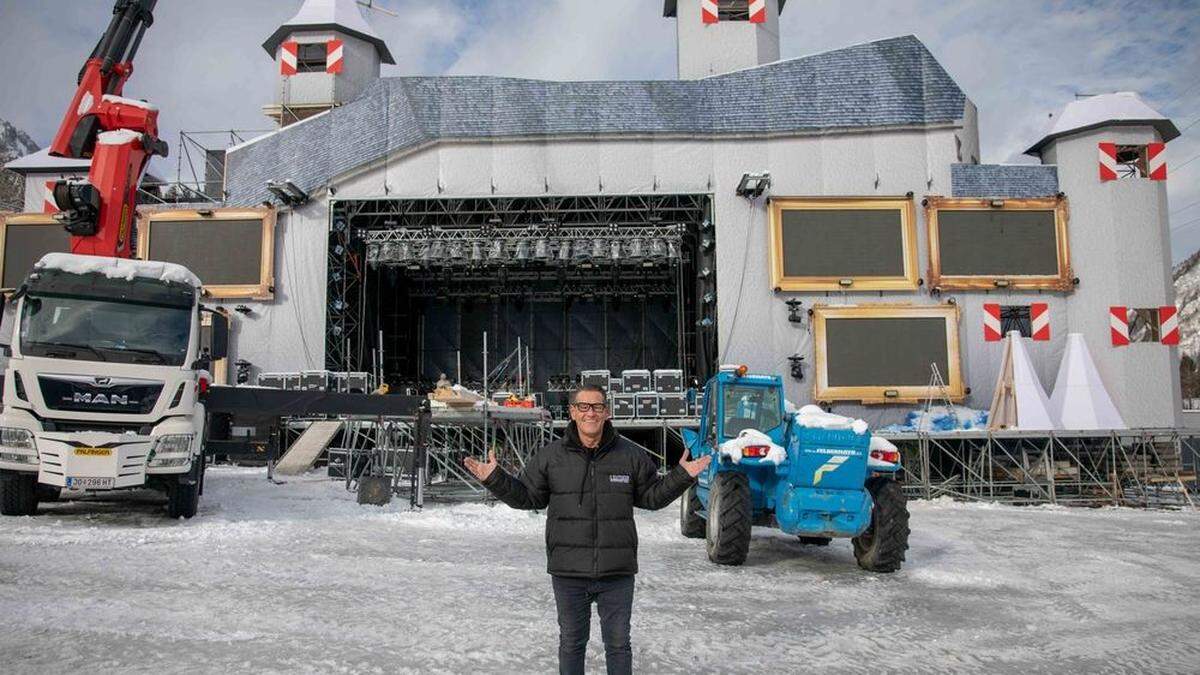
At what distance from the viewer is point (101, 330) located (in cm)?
946

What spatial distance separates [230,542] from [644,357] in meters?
20.5

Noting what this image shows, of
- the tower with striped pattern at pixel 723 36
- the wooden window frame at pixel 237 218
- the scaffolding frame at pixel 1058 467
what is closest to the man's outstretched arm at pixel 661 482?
the scaffolding frame at pixel 1058 467

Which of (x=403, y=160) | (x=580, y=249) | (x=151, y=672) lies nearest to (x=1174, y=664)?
(x=151, y=672)

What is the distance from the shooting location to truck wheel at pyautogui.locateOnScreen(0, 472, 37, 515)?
9.62 meters

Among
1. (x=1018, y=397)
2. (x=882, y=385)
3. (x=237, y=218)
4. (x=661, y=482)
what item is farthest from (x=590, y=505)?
(x=237, y=218)

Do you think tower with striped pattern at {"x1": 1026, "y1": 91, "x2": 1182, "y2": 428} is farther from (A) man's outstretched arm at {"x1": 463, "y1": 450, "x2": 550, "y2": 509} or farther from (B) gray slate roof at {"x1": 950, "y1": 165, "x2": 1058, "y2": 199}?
(A) man's outstretched arm at {"x1": 463, "y1": 450, "x2": 550, "y2": 509}

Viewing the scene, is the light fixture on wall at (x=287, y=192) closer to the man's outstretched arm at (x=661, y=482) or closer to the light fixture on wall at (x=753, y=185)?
the light fixture on wall at (x=753, y=185)

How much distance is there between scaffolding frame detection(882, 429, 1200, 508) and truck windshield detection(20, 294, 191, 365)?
12.9 meters

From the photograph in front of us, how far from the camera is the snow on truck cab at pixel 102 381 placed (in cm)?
905

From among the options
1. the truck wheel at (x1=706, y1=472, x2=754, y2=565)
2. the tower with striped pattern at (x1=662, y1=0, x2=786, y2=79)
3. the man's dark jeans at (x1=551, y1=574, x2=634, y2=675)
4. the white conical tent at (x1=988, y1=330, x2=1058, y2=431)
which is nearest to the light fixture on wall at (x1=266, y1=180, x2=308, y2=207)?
the tower with striped pattern at (x1=662, y1=0, x2=786, y2=79)

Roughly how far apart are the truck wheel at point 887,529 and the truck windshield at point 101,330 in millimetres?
8028

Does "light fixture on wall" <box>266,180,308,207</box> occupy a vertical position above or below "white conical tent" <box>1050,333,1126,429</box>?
above

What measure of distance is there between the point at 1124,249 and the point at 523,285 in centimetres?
Result: 1752

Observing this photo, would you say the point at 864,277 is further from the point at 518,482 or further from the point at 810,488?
the point at 518,482
